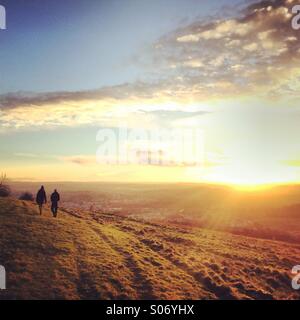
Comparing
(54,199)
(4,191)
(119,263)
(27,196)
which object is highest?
(4,191)

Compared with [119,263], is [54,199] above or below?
above

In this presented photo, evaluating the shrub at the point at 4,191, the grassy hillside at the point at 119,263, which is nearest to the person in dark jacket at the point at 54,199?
the grassy hillside at the point at 119,263

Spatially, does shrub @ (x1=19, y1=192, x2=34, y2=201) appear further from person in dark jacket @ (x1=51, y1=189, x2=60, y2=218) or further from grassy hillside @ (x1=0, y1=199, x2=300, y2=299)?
person in dark jacket @ (x1=51, y1=189, x2=60, y2=218)

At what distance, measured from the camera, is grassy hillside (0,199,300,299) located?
24859 mm

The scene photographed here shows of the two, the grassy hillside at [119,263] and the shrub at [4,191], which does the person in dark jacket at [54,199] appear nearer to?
the grassy hillside at [119,263]

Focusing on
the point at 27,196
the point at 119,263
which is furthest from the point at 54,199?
the point at 27,196

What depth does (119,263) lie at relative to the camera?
→ 1140 inches

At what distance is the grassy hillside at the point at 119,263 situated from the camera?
81.6ft

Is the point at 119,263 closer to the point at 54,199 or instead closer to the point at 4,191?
the point at 54,199

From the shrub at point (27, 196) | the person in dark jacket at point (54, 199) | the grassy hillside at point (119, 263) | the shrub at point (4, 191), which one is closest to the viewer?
the grassy hillside at point (119, 263)

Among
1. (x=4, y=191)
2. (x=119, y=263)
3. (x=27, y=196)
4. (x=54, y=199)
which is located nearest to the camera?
(x=119, y=263)

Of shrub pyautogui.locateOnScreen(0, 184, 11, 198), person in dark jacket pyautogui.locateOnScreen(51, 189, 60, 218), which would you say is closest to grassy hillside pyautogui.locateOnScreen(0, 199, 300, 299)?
person in dark jacket pyautogui.locateOnScreen(51, 189, 60, 218)
